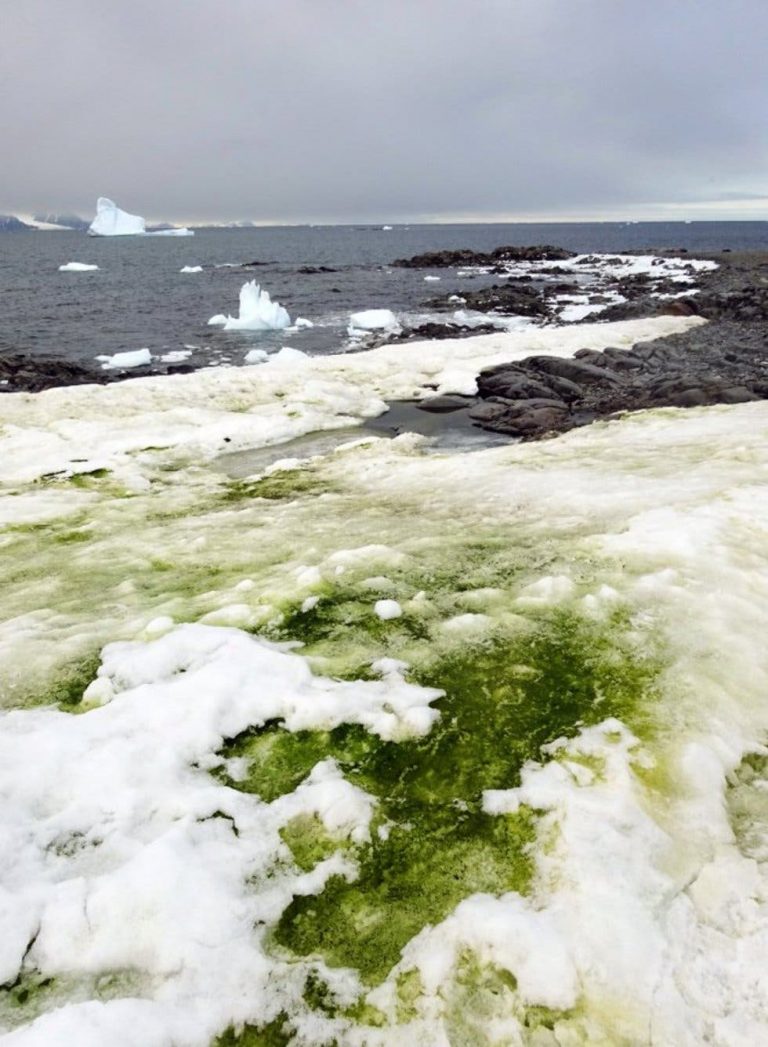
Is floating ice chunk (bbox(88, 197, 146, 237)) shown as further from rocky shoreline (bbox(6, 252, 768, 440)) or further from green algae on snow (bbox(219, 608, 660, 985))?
green algae on snow (bbox(219, 608, 660, 985))

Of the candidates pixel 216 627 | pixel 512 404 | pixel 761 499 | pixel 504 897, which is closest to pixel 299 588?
pixel 216 627

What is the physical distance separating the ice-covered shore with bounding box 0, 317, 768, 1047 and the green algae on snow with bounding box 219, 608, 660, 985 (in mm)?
19

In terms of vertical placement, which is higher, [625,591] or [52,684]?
[625,591]

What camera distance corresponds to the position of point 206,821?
3918 mm

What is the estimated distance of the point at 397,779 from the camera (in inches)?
167

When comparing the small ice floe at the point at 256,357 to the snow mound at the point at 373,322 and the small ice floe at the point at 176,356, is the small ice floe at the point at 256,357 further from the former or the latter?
the snow mound at the point at 373,322

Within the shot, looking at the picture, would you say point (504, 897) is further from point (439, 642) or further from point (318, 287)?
point (318, 287)

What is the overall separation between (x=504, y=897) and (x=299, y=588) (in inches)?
150

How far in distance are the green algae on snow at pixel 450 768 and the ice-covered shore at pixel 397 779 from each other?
2 cm

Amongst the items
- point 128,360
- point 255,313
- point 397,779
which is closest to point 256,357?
point 128,360

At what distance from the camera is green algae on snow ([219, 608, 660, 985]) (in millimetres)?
3361

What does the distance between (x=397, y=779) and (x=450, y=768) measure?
0.35m

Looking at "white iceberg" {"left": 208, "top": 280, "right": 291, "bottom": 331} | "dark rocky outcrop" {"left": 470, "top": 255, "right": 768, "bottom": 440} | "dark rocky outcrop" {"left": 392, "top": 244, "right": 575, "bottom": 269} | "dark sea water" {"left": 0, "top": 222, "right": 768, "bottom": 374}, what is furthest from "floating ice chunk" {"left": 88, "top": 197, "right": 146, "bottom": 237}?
"dark rocky outcrop" {"left": 470, "top": 255, "right": 768, "bottom": 440}

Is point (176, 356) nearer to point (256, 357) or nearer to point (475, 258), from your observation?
point (256, 357)
